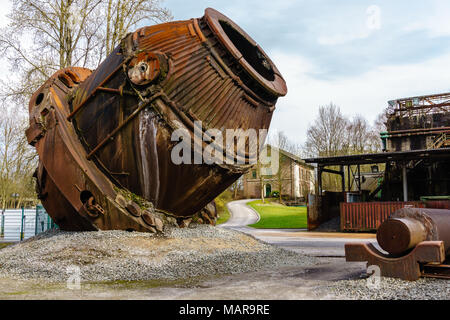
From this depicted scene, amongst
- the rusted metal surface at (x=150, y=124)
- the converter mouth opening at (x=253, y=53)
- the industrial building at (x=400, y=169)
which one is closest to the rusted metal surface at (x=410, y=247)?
the rusted metal surface at (x=150, y=124)

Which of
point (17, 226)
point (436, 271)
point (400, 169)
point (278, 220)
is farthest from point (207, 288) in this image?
point (278, 220)

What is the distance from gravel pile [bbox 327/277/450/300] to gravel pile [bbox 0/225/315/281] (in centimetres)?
226

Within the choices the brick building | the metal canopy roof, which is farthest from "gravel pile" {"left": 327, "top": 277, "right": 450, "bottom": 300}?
the brick building

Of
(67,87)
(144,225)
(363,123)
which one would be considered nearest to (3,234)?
(67,87)

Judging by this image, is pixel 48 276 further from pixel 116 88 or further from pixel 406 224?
pixel 406 224

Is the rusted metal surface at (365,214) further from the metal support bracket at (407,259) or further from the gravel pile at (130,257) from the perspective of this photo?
the metal support bracket at (407,259)

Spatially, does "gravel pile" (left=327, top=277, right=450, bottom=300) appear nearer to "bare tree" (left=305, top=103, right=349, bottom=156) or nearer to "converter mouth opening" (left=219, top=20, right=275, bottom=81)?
"converter mouth opening" (left=219, top=20, right=275, bottom=81)

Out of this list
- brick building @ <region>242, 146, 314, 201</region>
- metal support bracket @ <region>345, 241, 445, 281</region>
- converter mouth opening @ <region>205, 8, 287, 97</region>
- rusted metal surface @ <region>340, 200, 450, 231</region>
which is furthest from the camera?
brick building @ <region>242, 146, 314, 201</region>

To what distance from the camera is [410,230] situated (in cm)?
538

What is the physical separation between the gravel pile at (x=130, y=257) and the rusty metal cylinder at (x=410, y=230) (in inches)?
99.6

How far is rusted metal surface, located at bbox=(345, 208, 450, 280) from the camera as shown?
17.3 ft

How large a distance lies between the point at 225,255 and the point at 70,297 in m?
3.29

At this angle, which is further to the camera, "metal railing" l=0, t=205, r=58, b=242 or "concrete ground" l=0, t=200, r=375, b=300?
"metal railing" l=0, t=205, r=58, b=242

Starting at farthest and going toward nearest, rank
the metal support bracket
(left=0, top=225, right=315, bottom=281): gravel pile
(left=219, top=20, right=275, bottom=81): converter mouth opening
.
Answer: (left=219, top=20, right=275, bottom=81): converter mouth opening → (left=0, top=225, right=315, bottom=281): gravel pile → the metal support bracket
